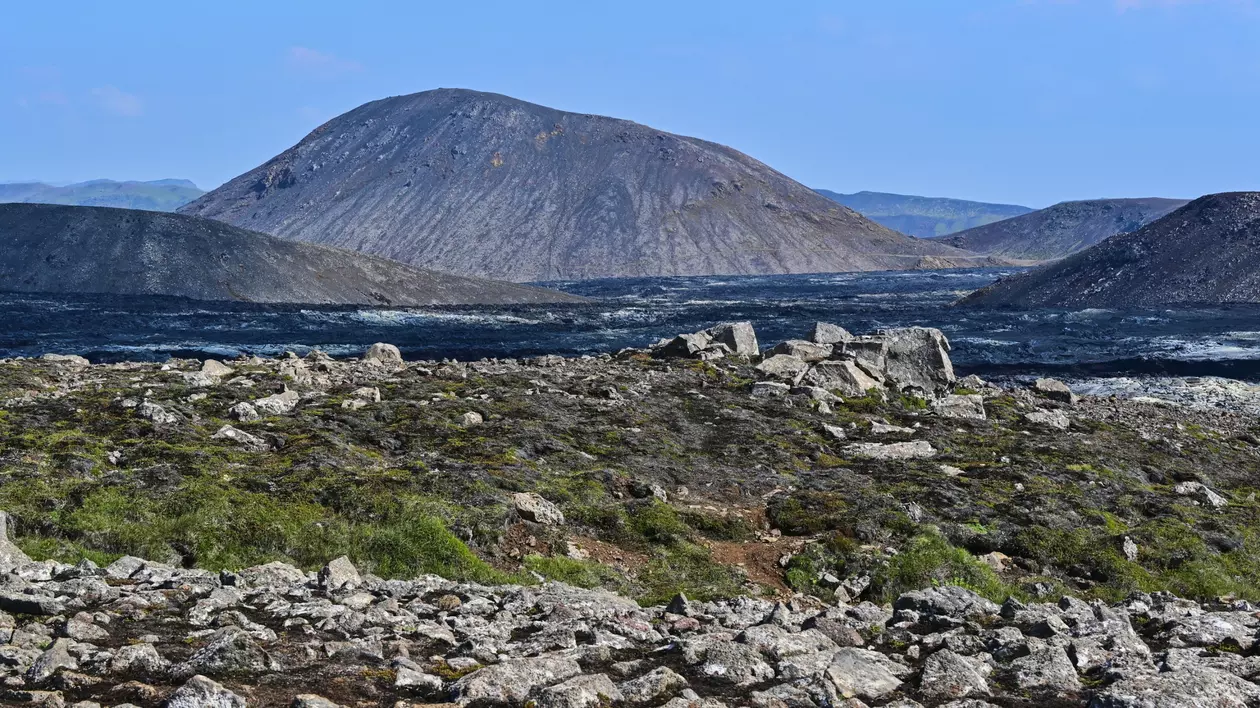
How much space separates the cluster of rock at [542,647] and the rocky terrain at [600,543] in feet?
0.13

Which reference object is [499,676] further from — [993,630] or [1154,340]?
[1154,340]

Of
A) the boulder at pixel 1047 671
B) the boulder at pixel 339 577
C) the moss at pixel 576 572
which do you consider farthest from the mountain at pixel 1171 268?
the boulder at pixel 339 577

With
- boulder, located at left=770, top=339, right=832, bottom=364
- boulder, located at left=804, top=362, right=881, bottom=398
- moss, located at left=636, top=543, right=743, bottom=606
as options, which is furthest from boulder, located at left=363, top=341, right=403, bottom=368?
moss, located at left=636, top=543, right=743, bottom=606

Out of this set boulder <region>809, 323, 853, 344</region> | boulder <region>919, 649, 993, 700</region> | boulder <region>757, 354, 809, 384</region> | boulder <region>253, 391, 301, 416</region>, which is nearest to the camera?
boulder <region>919, 649, 993, 700</region>

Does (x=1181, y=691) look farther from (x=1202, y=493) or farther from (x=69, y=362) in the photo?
(x=69, y=362)

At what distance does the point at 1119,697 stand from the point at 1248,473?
24.1m

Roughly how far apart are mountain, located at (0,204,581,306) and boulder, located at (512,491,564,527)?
10452 centimetres

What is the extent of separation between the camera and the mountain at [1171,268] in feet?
396

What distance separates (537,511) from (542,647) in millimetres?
7292

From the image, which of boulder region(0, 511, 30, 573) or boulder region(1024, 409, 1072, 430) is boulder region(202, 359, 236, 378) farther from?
boulder region(1024, 409, 1072, 430)

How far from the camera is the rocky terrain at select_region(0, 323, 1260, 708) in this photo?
831cm

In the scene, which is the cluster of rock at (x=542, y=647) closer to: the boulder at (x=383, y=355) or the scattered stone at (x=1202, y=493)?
the scattered stone at (x=1202, y=493)

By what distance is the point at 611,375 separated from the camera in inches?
1308

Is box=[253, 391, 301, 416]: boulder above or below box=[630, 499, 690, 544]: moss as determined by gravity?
above
